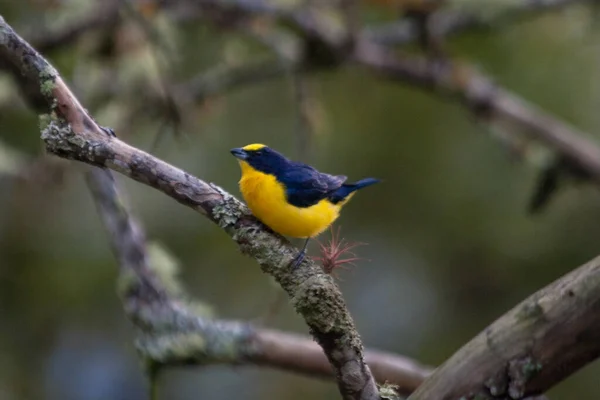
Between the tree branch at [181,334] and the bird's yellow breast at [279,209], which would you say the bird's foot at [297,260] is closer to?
the bird's yellow breast at [279,209]

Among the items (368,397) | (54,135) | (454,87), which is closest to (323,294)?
(368,397)

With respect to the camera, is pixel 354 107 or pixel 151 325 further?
pixel 354 107

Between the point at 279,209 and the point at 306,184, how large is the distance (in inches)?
10.3

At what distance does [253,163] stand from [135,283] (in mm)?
747

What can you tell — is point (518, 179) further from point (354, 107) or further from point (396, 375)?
point (396, 375)

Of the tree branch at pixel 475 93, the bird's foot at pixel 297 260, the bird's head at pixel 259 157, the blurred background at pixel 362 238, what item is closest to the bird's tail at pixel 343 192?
the bird's head at pixel 259 157

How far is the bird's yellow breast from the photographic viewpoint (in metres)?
1.85

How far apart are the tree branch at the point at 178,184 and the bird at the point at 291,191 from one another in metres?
0.29

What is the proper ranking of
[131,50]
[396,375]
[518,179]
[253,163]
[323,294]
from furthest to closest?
1. [518,179]
2. [131,50]
3. [396,375]
4. [253,163]
5. [323,294]

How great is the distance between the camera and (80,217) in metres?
5.17

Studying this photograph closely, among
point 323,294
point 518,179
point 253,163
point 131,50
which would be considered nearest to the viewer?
point 323,294

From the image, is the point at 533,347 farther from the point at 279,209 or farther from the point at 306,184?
the point at 306,184

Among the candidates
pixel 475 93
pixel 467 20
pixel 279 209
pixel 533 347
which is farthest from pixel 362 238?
pixel 533 347

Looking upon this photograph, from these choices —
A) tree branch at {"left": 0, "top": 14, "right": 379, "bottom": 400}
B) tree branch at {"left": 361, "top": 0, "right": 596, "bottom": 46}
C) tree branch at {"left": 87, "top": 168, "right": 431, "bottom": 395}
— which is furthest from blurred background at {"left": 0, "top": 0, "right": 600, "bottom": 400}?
tree branch at {"left": 0, "top": 14, "right": 379, "bottom": 400}
